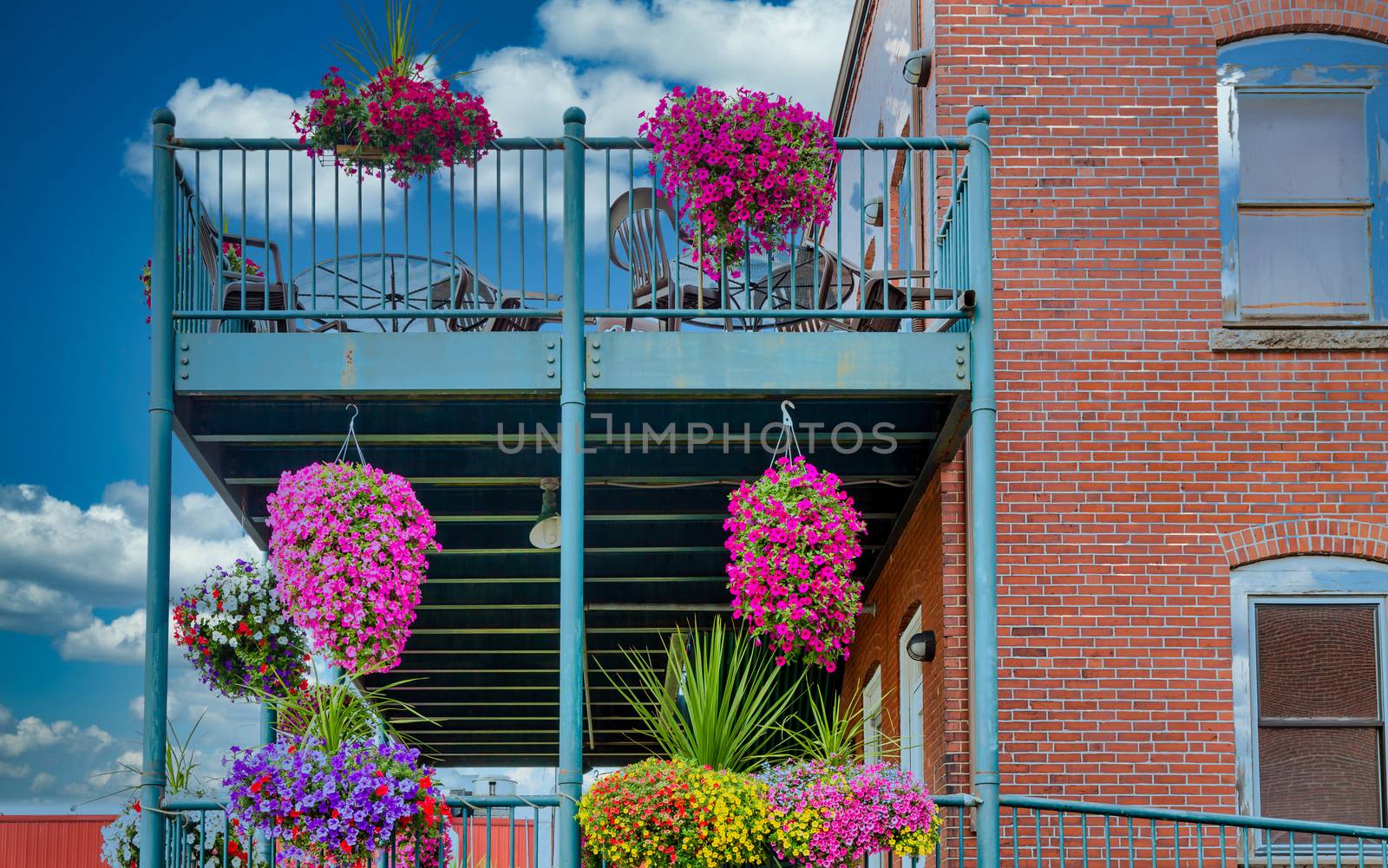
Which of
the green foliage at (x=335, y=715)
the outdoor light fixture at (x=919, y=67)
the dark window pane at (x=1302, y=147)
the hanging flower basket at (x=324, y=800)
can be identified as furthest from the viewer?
the outdoor light fixture at (x=919, y=67)

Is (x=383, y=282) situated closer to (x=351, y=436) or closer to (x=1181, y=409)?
(x=351, y=436)

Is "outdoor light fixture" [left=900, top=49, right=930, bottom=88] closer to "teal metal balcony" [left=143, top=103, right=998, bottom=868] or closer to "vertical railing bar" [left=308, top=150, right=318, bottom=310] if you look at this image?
"teal metal balcony" [left=143, top=103, right=998, bottom=868]

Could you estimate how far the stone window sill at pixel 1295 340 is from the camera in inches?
326

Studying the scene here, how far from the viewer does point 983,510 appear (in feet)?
23.7

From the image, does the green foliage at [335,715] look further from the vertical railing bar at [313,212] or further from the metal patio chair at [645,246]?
the metal patio chair at [645,246]

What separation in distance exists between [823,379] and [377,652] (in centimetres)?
241

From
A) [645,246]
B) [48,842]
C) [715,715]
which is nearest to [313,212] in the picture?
[645,246]

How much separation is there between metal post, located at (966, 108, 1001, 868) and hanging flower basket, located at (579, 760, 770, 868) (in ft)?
3.54

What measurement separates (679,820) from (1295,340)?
14.0 feet

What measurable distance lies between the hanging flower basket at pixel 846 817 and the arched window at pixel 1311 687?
86.3 inches

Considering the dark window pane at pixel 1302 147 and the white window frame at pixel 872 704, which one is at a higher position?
the dark window pane at pixel 1302 147

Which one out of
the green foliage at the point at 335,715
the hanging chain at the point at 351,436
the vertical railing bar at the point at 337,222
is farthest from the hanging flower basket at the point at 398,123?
the green foliage at the point at 335,715

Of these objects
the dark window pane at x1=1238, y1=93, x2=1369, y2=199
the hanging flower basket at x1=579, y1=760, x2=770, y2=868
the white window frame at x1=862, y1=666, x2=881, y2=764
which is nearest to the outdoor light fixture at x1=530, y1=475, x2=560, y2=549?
the white window frame at x1=862, y1=666, x2=881, y2=764

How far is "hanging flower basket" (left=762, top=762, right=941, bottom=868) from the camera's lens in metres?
6.57
